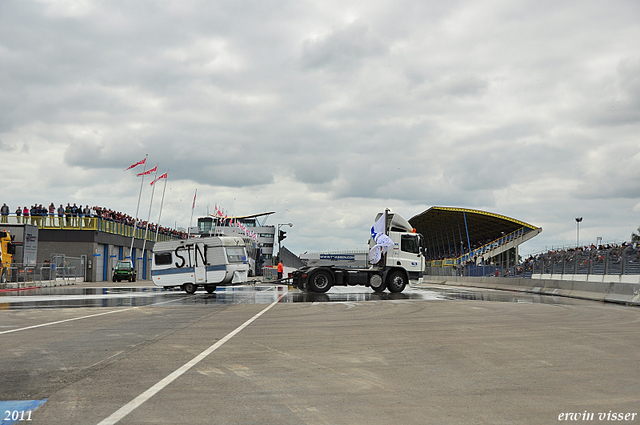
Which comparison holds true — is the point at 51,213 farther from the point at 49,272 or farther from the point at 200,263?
the point at 200,263

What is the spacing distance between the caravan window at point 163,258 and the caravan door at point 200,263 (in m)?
1.38

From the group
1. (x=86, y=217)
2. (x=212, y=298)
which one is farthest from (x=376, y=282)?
(x=86, y=217)

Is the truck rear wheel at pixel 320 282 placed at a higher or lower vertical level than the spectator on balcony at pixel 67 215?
lower

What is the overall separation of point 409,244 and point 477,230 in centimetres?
7727

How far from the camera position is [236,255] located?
98.1 feet

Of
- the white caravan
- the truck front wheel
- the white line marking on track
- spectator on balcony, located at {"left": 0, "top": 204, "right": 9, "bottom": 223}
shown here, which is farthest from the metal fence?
spectator on balcony, located at {"left": 0, "top": 204, "right": 9, "bottom": 223}

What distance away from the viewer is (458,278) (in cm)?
5362

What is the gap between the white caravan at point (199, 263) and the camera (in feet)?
96.4

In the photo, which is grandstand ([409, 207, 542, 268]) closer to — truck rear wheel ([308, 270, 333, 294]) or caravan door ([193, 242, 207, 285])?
truck rear wheel ([308, 270, 333, 294])

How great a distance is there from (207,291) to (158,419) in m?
25.5

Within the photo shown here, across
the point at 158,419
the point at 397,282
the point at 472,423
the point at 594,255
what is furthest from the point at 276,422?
the point at 594,255

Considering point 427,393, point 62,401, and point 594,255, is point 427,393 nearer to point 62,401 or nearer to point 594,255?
point 62,401

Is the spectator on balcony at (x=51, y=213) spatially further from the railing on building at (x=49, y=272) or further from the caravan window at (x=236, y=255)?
the caravan window at (x=236, y=255)

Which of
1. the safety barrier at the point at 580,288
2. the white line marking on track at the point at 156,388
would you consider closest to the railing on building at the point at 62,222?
the safety barrier at the point at 580,288
